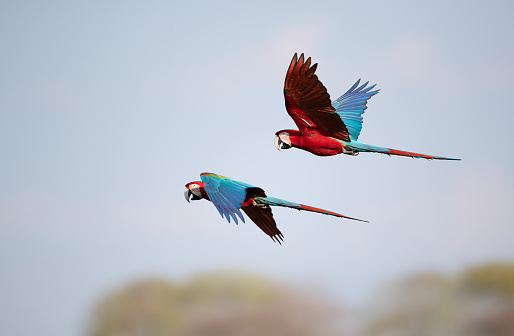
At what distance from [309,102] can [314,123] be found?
0.64 m

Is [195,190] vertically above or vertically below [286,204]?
above

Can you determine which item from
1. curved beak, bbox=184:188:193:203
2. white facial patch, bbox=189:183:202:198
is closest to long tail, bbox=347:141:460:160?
white facial patch, bbox=189:183:202:198

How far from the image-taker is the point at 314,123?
1541 cm

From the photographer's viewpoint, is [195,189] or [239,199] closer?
[239,199]

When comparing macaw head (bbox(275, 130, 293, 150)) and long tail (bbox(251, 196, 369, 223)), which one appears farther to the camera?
macaw head (bbox(275, 130, 293, 150))

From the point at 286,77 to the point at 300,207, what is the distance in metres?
2.33

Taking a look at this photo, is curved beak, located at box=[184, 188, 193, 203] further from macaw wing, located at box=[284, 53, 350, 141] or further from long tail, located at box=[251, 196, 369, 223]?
macaw wing, located at box=[284, 53, 350, 141]

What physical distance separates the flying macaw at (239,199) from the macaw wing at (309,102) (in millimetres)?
1728

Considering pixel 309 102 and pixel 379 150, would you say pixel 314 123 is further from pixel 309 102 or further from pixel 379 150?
pixel 379 150

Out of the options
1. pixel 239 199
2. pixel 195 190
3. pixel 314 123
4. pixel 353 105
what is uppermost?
pixel 353 105

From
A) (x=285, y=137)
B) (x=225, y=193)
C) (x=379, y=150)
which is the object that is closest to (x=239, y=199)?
(x=225, y=193)

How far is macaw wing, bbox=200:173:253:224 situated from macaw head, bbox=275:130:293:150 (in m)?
1.85

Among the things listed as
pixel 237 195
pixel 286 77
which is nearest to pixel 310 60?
pixel 286 77

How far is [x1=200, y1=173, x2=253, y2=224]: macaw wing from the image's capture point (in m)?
13.7
